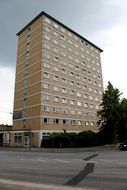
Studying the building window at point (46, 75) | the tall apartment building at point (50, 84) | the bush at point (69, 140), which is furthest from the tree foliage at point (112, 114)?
the building window at point (46, 75)

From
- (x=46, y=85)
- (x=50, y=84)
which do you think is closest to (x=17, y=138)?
(x=46, y=85)

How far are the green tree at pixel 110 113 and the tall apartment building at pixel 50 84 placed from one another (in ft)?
33.7

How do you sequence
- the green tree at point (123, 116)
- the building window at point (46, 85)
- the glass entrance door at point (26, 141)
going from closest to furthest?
the green tree at point (123, 116)
the glass entrance door at point (26, 141)
the building window at point (46, 85)

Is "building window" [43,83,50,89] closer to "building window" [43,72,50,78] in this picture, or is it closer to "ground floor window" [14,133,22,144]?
"building window" [43,72,50,78]

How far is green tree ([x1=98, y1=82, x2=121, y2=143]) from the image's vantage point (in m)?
45.8

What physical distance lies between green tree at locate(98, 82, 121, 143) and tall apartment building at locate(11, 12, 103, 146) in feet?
33.7

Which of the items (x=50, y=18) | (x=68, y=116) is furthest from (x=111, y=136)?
(x=50, y=18)

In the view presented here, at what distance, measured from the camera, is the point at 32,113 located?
5325 cm

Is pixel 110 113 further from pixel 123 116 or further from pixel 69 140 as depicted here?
pixel 69 140

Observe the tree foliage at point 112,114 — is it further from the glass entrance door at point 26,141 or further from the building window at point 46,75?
the glass entrance door at point 26,141

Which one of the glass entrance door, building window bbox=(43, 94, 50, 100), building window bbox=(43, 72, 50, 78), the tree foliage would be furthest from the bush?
building window bbox=(43, 72, 50, 78)

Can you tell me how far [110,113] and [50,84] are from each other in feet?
53.6

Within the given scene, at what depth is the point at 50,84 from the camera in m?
55.1

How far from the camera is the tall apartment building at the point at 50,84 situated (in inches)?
2077
